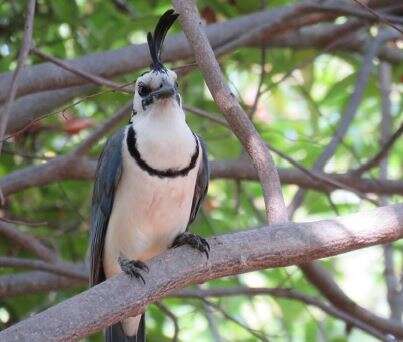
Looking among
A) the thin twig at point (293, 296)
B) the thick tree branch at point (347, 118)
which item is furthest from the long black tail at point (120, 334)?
the thick tree branch at point (347, 118)

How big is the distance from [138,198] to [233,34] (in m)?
1.08

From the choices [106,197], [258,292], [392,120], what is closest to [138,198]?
[106,197]

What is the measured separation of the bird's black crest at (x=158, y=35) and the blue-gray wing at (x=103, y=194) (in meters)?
0.31

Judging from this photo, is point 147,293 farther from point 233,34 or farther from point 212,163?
point 233,34

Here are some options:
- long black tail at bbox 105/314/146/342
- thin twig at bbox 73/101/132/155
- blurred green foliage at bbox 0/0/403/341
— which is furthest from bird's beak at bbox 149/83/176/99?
long black tail at bbox 105/314/146/342

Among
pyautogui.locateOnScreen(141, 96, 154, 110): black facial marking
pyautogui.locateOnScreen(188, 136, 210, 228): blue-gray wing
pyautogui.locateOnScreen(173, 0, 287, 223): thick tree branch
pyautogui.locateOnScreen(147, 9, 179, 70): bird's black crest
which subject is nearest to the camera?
pyautogui.locateOnScreen(173, 0, 287, 223): thick tree branch

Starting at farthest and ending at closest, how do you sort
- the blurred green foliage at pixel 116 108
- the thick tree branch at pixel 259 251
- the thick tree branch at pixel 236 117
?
the blurred green foliage at pixel 116 108, the thick tree branch at pixel 236 117, the thick tree branch at pixel 259 251

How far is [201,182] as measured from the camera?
152 inches

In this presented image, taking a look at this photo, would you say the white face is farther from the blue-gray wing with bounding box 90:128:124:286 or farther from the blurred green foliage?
the blurred green foliage

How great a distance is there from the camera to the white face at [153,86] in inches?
144

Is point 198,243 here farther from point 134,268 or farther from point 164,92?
point 164,92

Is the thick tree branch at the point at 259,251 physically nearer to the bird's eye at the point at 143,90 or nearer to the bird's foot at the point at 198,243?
the bird's foot at the point at 198,243

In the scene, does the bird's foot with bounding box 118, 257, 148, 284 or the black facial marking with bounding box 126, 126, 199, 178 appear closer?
the bird's foot with bounding box 118, 257, 148, 284

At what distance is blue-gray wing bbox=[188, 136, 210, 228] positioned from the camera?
3.79 metres
